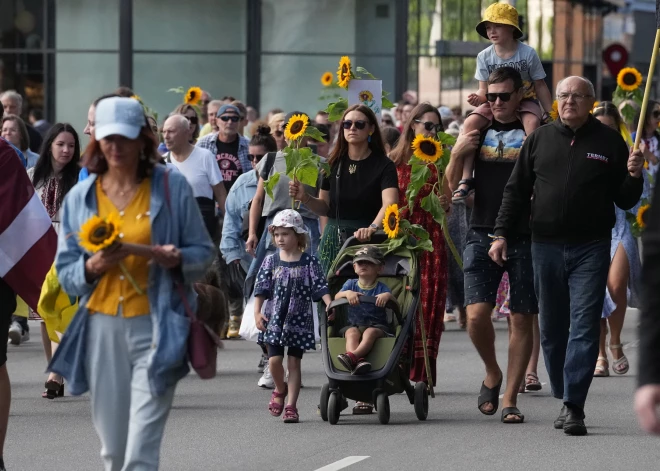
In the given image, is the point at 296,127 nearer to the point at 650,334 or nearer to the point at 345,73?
the point at 345,73

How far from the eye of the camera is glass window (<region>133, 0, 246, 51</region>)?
3162 cm

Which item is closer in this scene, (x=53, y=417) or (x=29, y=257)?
(x=29, y=257)

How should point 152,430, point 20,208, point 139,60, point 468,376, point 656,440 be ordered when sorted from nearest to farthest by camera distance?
1. point 152,430
2. point 20,208
3. point 656,440
4. point 468,376
5. point 139,60

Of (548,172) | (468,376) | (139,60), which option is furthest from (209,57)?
(548,172)

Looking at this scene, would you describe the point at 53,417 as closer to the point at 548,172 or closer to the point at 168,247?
the point at 548,172

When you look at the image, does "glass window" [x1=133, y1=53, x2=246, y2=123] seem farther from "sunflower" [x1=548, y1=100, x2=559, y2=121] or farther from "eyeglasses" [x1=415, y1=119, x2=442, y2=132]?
"sunflower" [x1=548, y1=100, x2=559, y2=121]

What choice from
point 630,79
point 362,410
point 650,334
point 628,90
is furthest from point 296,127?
point 650,334

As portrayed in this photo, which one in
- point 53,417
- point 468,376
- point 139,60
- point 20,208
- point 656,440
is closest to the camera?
point 20,208

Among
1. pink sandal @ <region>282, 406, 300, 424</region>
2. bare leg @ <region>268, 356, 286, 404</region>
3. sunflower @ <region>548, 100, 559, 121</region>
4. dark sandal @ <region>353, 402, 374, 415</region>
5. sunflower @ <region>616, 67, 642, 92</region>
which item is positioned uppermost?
sunflower @ <region>616, 67, 642, 92</region>

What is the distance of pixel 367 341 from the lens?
9.95m

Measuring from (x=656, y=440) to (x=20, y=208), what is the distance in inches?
150

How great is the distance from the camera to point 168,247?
6020 millimetres

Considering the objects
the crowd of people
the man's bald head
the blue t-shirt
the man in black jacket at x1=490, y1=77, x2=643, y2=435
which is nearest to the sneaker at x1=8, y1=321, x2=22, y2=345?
the crowd of people

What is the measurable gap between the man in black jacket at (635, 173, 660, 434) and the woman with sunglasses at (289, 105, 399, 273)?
6465mm
